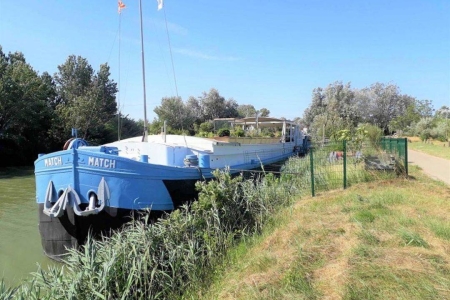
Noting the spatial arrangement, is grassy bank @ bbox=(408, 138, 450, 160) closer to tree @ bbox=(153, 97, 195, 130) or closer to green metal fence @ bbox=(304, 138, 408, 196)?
green metal fence @ bbox=(304, 138, 408, 196)

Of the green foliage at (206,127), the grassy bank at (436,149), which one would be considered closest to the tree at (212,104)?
the grassy bank at (436,149)

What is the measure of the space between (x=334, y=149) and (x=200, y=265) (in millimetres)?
9045

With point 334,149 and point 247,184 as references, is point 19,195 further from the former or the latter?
point 334,149

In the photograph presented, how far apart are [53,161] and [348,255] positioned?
6.31m

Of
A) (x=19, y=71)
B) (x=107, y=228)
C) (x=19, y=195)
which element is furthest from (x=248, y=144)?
(x=19, y=71)

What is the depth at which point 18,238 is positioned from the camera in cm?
910

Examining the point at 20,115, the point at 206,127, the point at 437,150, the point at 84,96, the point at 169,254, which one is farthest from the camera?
the point at 84,96

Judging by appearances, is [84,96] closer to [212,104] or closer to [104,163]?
[212,104]

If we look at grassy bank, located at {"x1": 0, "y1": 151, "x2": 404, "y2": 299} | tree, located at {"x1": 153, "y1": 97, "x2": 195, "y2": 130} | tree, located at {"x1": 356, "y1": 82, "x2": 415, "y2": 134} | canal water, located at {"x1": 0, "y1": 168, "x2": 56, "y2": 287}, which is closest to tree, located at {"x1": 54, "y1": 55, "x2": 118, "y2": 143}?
tree, located at {"x1": 153, "y1": 97, "x2": 195, "y2": 130}

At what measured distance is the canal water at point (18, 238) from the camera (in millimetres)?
6976

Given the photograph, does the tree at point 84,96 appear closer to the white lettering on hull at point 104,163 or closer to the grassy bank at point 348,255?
the white lettering on hull at point 104,163

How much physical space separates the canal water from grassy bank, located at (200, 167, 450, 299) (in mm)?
3425

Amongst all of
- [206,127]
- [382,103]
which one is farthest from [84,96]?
[382,103]

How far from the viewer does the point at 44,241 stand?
7.70 metres
